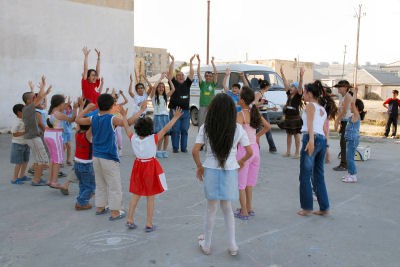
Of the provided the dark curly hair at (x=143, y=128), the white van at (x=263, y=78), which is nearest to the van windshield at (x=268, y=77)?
the white van at (x=263, y=78)

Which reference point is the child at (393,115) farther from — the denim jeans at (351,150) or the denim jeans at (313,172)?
the denim jeans at (313,172)

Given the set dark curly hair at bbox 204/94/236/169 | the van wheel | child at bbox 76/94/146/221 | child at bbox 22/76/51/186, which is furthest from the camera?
the van wheel

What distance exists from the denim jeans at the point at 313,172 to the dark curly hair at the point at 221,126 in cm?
159

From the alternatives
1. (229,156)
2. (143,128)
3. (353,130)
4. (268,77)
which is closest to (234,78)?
(268,77)

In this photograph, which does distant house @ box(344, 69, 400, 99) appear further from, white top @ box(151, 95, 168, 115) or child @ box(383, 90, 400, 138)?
white top @ box(151, 95, 168, 115)

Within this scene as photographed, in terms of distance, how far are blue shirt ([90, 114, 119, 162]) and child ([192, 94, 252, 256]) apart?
4.68ft

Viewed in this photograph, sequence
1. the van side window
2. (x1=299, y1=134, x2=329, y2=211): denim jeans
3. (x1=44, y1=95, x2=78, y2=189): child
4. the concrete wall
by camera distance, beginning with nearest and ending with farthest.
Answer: (x1=299, y1=134, x2=329, y2=211): denim jeans < (x1=44, y1=95, x2=78, y2=189): child < the concrete wall < the van side window

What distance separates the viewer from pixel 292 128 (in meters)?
9.25

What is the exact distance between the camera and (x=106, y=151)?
4957 mm

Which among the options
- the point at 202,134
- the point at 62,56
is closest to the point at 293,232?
the point at 202,134

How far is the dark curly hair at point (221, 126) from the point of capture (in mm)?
3854

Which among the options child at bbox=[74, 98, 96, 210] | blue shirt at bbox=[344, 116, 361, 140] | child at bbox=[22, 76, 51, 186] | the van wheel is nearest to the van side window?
the van wheel

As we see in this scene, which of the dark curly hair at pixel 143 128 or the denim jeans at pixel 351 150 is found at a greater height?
the dark curly hair at pixel 143 128

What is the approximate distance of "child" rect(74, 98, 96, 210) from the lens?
5.41m
